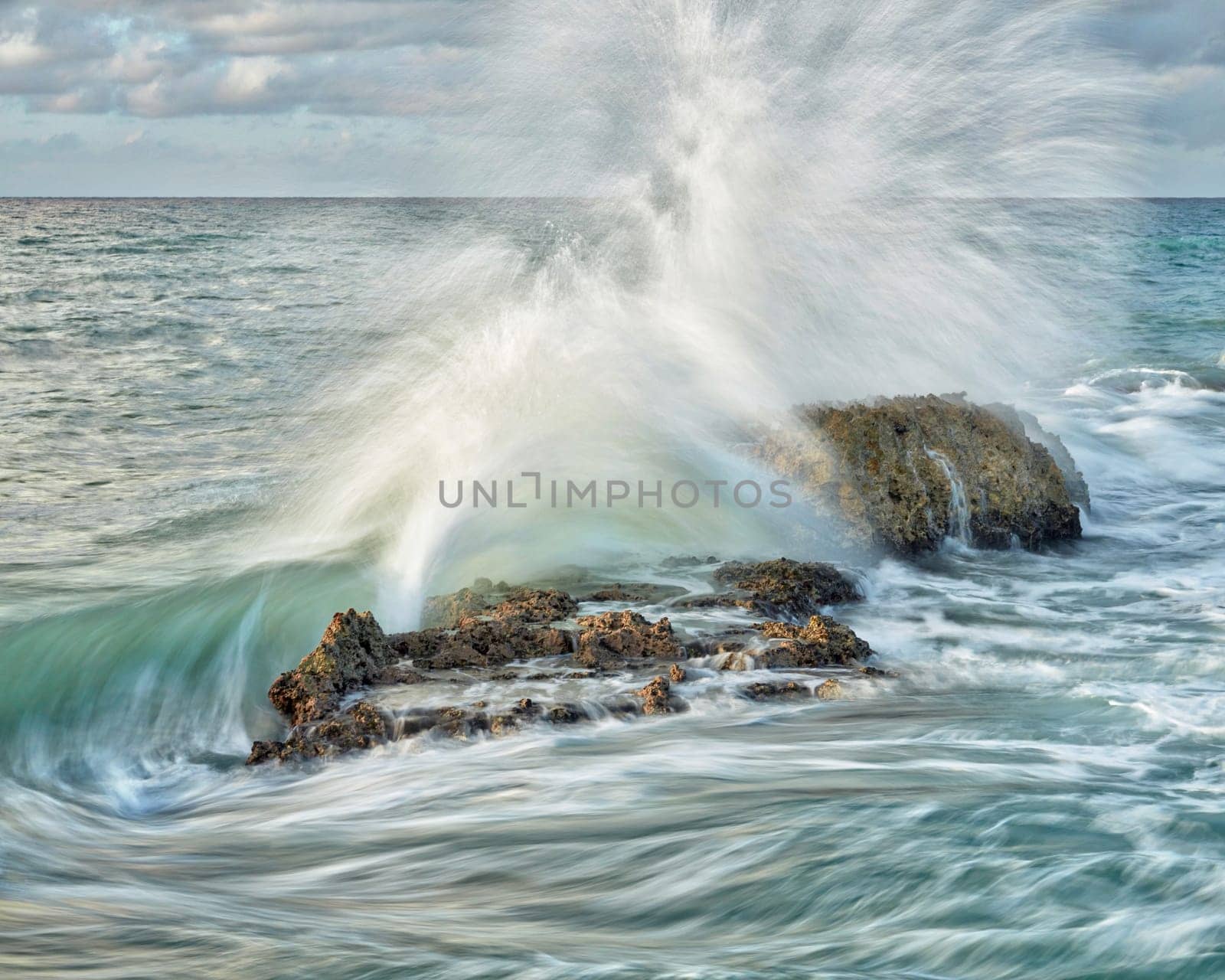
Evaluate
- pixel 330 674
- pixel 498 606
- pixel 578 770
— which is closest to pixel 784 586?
pixel 498 606

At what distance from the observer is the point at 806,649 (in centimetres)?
602

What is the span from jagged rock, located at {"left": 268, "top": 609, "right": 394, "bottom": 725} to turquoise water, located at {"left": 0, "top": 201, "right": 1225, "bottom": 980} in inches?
9.3

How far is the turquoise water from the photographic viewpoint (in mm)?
3662

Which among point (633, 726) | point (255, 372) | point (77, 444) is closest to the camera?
point (633, 726)

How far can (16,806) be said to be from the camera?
15.8ft

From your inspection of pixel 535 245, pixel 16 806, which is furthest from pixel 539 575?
pixel 535 245

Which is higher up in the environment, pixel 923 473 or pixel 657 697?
pixel 923 473

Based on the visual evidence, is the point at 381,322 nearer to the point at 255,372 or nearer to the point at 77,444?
the point at 255,372

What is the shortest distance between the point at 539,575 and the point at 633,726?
7.34 feet

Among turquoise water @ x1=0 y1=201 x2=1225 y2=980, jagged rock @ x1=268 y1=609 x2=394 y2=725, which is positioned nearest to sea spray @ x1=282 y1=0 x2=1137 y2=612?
turquoise water @ x1=0 y1=201 x2=1225 y2=980

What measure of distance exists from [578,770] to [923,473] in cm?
437

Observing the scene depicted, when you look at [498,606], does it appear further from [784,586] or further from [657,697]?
[784,586]

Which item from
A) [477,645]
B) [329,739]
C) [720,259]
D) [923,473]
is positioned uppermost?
[720,259]

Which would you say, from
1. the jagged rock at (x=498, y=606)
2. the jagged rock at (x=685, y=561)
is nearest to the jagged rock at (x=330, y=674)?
the jagged rock at (x=498, y=606)
